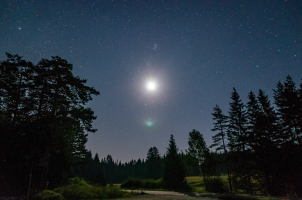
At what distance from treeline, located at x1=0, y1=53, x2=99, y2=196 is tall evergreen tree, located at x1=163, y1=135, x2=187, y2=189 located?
2070 cm

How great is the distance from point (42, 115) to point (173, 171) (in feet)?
87.4

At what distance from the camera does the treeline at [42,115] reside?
16.5m

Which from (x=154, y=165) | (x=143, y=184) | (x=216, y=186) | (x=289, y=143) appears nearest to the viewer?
(x=289, y=143)

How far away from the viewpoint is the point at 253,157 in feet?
86.9

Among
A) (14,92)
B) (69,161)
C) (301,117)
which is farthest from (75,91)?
(301,117)

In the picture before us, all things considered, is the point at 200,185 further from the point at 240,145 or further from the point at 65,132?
the point at 65,132

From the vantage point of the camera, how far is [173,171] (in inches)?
1449

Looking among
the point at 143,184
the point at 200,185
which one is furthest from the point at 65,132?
the point at 200,185

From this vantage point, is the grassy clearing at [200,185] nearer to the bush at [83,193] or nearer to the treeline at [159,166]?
the treeline at [159,166]

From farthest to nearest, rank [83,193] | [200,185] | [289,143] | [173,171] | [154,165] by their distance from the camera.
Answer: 1. [154,165]
2. [200,185]
3. [173,171]
4. [289,143]
5. [83,193]

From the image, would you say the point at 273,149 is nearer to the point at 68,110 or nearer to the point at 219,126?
the point at 219,126

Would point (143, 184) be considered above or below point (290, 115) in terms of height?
below

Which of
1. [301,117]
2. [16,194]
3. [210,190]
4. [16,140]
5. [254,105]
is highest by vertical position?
[254,105]

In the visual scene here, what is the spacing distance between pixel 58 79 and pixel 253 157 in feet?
91.6
